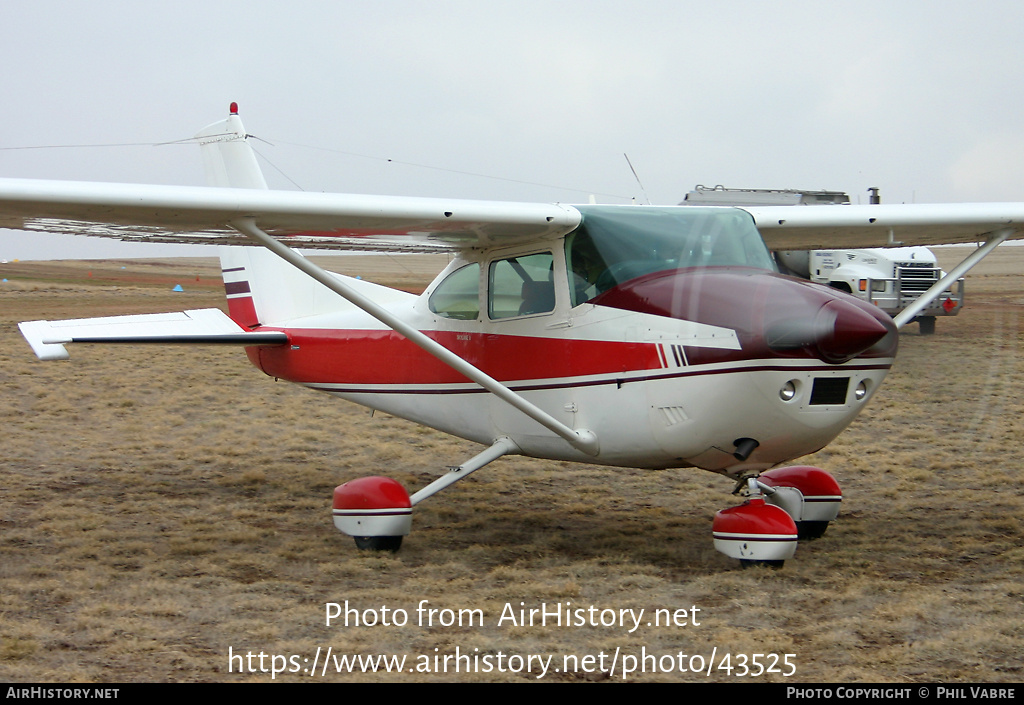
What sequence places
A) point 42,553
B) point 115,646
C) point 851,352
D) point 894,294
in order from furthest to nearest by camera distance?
point 894,294, point 42,553, point 851,352, point 115,646

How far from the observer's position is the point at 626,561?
6.17m

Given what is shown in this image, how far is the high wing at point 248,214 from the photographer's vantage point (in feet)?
17.7

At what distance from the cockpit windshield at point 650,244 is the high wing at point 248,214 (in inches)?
6.4

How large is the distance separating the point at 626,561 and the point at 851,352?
199 cm

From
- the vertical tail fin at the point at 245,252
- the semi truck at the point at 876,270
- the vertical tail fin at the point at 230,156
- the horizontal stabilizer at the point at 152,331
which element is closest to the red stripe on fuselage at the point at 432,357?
the horizontal stabilizer at the point at 152,331

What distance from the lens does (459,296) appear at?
714 cm

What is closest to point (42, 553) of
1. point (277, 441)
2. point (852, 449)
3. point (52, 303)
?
point (277, 441)

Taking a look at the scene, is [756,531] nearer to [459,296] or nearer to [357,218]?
[459,296]

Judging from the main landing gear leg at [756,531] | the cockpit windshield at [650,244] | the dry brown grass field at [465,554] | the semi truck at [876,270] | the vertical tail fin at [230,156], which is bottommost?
the dry brown grass field at [465,554]

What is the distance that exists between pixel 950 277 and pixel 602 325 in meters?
2.60

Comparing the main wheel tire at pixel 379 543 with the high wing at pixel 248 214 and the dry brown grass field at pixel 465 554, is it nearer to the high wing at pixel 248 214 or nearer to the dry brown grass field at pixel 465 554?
the dry brown grass field at pixel 465 554

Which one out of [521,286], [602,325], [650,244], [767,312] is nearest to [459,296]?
[521,286]

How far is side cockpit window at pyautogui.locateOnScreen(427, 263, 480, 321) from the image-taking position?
7.03 metres

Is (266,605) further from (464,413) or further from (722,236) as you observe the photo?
(722,236)
